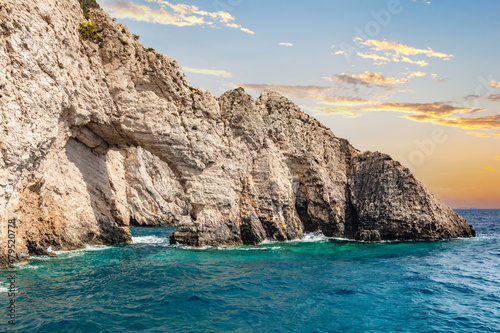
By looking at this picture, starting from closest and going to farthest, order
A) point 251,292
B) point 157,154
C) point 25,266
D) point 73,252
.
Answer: point 251,292 < point 25,266 < point 73,252 < point 157,154

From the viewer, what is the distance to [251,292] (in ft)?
55.8

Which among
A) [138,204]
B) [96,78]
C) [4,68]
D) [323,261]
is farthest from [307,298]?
[138,204]

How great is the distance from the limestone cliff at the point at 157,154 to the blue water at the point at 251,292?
3.96m

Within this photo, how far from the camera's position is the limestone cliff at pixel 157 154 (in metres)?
21.0

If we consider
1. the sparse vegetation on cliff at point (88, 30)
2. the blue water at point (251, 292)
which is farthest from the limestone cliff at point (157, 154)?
the blue water at point (251, 292)

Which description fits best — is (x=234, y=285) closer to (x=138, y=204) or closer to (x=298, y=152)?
(x=298, y=152)

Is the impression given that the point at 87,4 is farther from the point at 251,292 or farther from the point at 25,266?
the point at 251,292

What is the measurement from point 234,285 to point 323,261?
31.3 feet

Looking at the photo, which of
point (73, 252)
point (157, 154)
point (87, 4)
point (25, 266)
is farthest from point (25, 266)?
point (87, 4)

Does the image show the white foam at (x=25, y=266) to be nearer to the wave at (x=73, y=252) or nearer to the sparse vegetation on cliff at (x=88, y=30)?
the wave at (x=73, y=252)

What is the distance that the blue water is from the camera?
1309cm

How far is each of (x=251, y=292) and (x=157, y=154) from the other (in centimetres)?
1795

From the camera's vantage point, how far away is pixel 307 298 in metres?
16.4

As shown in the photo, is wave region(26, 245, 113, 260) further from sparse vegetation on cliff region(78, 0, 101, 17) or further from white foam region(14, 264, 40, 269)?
sparse vegetation on cliff region(78, 0, 101, 17)
